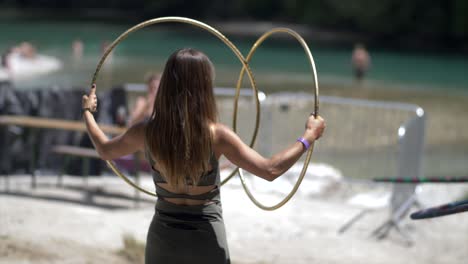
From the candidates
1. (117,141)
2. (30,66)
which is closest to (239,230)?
(117,141)

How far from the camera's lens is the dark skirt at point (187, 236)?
2.93 m

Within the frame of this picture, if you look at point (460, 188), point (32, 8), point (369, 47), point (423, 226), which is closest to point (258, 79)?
point (369, 47)

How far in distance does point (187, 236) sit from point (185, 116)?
1.64ft

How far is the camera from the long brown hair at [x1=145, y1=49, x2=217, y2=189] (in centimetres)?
285

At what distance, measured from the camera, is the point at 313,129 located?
3.01m

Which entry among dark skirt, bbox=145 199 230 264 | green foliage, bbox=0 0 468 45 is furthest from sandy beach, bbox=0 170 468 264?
green foliage, bbox=0 0 468 45

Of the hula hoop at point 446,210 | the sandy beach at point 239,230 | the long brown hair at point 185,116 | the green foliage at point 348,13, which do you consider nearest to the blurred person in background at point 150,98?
the sandy beach at point 239,230

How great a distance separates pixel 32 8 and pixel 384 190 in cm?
6505

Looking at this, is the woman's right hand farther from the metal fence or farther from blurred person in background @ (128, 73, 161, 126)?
the metal fence

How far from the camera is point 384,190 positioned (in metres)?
10.1

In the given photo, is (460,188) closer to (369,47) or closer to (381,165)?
(381,165)

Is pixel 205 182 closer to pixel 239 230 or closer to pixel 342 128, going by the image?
pixel 239 230

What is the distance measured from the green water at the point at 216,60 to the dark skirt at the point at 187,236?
24.6m

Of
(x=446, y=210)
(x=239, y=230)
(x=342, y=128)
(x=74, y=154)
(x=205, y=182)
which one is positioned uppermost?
(x=205, y=182)
